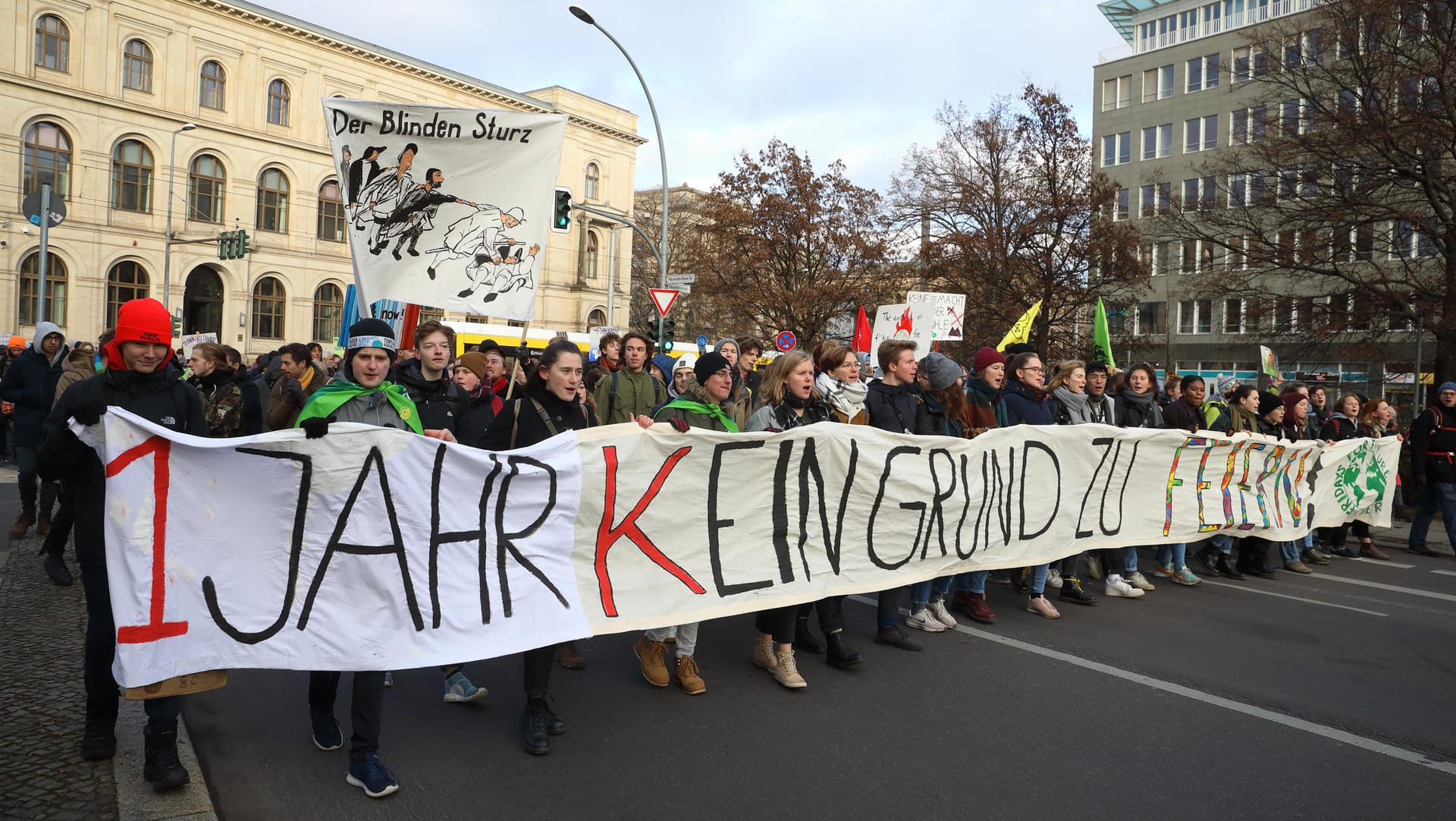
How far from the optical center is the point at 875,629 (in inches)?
256

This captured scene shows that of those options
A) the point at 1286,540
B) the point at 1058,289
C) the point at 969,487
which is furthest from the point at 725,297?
the point at 969,487

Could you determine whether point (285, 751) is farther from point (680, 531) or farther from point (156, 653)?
point (680, 531)

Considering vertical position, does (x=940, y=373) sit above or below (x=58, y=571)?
above

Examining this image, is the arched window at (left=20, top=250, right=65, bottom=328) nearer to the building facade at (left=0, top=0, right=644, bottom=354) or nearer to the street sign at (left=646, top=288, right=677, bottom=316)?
the building facade at (left=0, top=0, right=644, bottom=354)

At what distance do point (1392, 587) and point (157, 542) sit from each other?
31.3ft

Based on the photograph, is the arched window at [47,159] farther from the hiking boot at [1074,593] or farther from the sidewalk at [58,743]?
the hiking boot at [1074,593]

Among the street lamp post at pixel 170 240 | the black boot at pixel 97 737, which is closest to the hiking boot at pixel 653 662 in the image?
the black boot at pixel 97 737

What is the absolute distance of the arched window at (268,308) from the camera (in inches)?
1747

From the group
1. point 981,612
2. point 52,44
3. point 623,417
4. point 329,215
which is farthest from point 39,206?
point 329,215

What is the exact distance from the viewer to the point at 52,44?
3744cm

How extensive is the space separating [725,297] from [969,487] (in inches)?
1071

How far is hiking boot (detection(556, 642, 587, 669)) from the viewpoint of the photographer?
18.0 feet

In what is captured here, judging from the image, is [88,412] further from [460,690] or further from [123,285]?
[123,285]

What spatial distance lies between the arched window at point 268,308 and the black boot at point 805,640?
4408 centimetres
